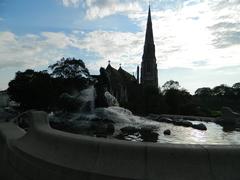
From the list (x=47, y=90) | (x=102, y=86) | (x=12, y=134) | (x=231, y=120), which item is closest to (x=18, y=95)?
(x=47, y=90)

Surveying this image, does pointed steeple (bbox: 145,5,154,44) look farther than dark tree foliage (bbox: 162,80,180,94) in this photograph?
Yes

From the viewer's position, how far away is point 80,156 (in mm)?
5375

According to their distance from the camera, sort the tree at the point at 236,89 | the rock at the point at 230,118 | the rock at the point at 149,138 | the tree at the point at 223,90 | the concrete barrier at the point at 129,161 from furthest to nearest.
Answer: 1. the tree at the point at 223,90
2. the tree at the point at 236,89
3. the rock at the point at 230,118
4. the rock at the point at 149,138
5. the concrete barrier at the point at 129,161

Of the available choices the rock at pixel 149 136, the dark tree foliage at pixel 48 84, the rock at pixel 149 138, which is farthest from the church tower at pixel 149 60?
the rock at pixel 149 138

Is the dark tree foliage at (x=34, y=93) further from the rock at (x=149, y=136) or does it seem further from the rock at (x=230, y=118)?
the rock at (x=149, y=136)

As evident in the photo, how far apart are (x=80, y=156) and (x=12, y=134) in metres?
4.36

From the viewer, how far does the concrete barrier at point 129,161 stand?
4754 millimetres

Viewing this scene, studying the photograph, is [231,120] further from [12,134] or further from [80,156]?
[80,156]

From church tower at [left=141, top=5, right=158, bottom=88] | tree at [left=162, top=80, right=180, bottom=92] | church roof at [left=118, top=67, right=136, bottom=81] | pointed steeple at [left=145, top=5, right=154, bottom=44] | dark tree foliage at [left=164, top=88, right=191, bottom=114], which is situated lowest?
dark tree foliage at [left=164, top=88, right=191, bottom=114]

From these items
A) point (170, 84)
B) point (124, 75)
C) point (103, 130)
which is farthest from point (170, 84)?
point (103, 130)

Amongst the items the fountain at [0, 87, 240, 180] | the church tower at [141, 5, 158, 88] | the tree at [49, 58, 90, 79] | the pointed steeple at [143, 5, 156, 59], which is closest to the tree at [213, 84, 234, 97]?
the church tower at [141, 5, 158, 88]

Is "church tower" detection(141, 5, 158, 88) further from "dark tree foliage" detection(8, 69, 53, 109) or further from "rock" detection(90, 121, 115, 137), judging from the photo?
"rock" detection(90, 121, 115, 137)

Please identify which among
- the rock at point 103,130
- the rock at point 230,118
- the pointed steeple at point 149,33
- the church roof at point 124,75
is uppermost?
the pointed steeple at point 149,33

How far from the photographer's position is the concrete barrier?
4754mm
